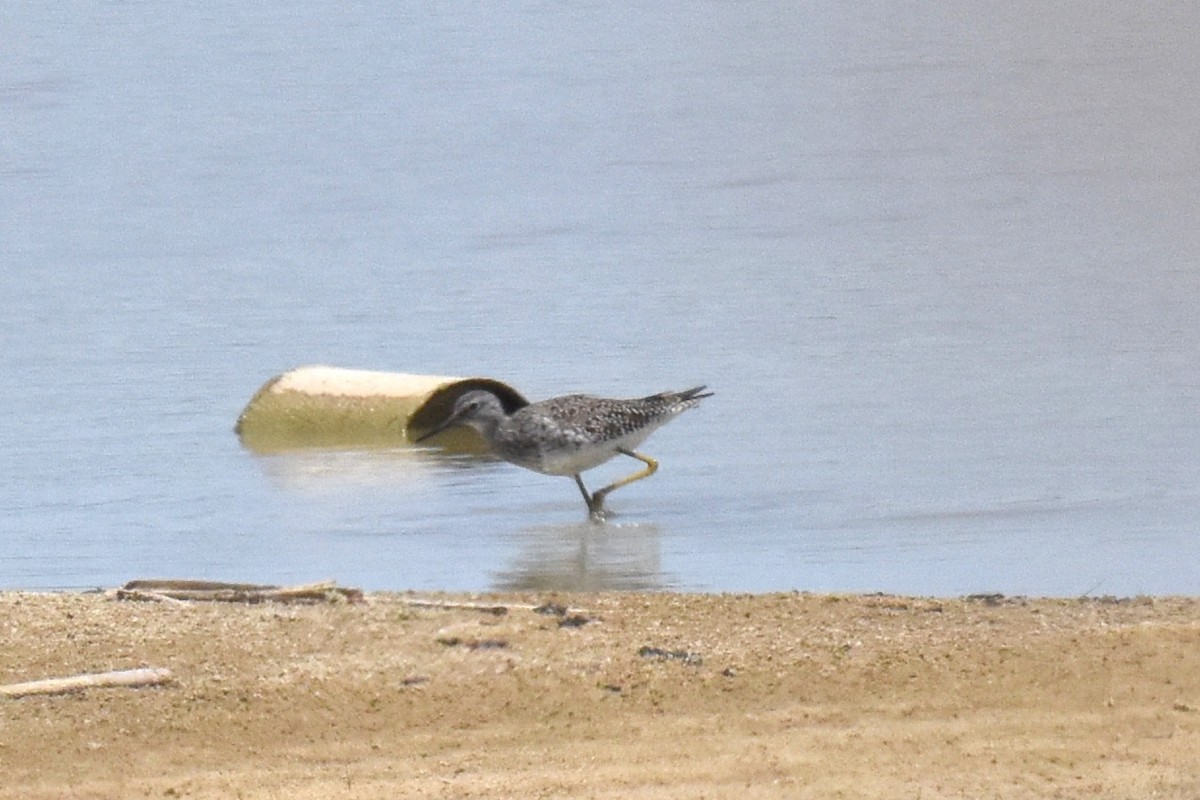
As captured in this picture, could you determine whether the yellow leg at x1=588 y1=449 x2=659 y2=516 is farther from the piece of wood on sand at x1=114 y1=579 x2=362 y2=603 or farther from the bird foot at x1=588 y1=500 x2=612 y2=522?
the piece of wood on sand at x1=114 y1=579 x2=362 y2=603

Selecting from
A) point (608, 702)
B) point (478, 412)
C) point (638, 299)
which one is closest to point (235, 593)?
point (608, 702)

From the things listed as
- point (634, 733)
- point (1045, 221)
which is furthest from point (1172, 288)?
point (634, 733)

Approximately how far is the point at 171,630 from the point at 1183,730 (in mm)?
2858

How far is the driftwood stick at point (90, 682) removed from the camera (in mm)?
6375

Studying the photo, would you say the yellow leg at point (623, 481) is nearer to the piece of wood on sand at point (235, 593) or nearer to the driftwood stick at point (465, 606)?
the piece of wood on sand at point (235, 593)

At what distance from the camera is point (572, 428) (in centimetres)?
1072

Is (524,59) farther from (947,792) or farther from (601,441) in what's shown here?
(947,792)

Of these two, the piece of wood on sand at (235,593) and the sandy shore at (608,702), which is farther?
the piece of wood on sand at (235,593)

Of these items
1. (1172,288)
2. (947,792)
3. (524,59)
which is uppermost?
(524,59)

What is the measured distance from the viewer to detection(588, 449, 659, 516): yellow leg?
10.5m

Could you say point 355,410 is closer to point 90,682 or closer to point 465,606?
point 465,606

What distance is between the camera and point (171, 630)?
698 centimetres

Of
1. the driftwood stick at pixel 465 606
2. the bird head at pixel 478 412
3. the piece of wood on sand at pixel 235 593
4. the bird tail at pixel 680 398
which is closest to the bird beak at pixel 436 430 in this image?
Result: the bird head at pixel 478 412

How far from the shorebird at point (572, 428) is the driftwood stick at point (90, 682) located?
13.2 ft
